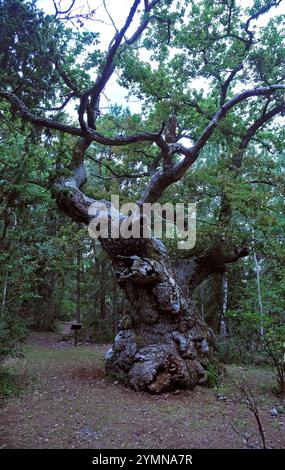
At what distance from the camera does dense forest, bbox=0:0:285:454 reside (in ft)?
14.8

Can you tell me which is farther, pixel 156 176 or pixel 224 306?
pixel 224 306

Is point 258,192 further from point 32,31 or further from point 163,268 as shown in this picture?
point 32,31

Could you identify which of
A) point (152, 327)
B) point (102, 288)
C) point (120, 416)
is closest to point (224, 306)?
point (102, 288)

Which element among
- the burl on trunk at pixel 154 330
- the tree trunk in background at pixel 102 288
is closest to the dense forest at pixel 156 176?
the burl on trunk at pixel 154 330

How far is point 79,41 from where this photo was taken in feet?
18.1

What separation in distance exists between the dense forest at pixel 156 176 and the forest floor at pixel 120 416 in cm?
21

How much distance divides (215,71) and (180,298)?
6.33 m

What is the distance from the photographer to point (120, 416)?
4422 millimetres

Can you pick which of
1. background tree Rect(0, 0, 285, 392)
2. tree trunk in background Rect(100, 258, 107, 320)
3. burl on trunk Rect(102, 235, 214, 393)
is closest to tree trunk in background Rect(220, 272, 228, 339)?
background tree Rect(0, 0, 285, 392)

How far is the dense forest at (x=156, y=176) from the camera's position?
4516 millimetres

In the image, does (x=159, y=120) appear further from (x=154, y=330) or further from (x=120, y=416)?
(x=120, y=416)

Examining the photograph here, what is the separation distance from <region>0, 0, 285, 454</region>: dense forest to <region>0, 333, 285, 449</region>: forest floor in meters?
0.21

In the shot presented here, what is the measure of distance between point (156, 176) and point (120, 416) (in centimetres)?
455
